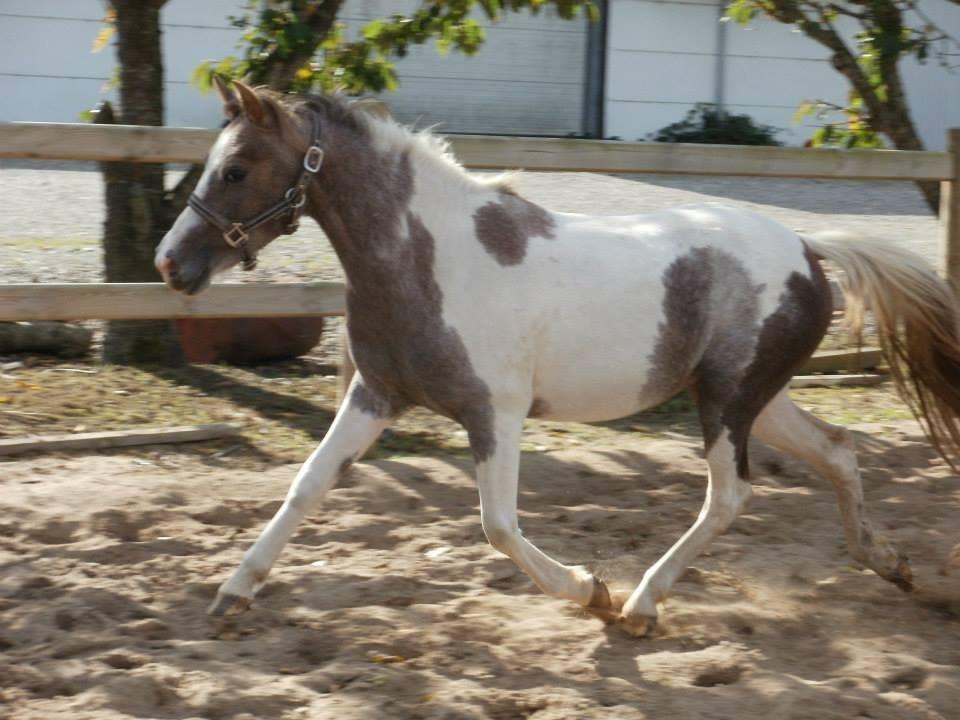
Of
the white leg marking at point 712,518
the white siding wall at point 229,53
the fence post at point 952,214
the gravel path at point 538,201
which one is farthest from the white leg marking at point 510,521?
the white siding wall at point 229,53

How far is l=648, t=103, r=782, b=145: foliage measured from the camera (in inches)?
749

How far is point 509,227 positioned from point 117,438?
249 cm

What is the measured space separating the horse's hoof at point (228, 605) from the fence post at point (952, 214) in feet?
14.2

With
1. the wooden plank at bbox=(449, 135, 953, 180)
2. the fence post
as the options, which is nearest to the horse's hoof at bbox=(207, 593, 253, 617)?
the wooden plank at bbox=(449, 135, 953, 180)

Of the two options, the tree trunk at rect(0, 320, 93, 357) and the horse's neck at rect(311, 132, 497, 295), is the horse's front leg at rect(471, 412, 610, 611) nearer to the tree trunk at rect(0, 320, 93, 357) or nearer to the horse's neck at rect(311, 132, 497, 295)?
the horse's neck at rect(311, 132, 497, 295)

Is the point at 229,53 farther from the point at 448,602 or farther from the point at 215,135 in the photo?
the point at 448,602

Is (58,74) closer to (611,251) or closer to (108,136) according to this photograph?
(108,136)

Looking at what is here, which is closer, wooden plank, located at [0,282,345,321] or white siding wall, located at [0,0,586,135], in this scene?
wooden plank, located at [0,282,345,321]

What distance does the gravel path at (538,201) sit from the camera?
383 inches

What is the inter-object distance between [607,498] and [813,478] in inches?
41.5

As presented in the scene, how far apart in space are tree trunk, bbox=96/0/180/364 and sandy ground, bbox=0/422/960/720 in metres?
1.63

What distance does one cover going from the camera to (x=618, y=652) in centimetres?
394

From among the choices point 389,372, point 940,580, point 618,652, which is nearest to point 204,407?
point 389,372

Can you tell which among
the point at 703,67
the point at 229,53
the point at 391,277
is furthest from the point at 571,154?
the point at 703,67
